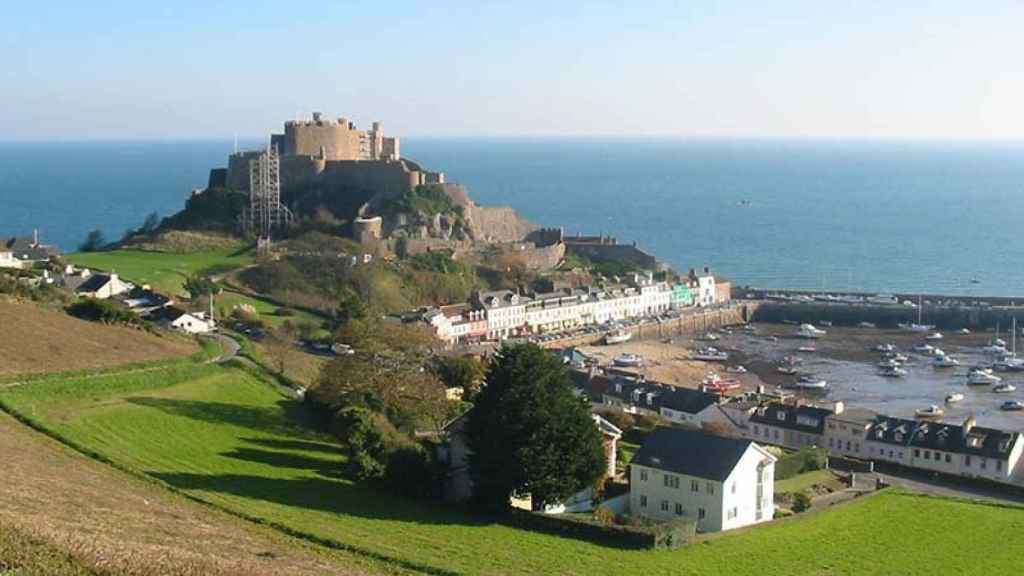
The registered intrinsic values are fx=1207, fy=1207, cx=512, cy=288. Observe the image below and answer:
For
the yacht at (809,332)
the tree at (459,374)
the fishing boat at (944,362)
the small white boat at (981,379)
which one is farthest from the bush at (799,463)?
the yacht at (809,332)

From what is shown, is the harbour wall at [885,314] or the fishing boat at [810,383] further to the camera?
the harbour wall at [885,314]

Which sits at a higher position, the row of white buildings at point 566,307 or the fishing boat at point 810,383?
the row of white buildings at point 566,307

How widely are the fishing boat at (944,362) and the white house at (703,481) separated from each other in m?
32.1

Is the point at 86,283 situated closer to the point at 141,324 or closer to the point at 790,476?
the point at 141,324

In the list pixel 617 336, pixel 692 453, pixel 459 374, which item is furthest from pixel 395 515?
pixel 617 336

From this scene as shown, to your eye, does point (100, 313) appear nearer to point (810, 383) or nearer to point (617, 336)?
point (810, 383)

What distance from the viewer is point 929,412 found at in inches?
1667

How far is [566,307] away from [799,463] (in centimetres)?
3196

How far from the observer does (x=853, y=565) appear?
70.1 feet

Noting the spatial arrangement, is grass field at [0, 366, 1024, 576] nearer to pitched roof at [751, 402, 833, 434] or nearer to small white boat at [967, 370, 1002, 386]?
pitched roof at [751, 402, 833, 434]

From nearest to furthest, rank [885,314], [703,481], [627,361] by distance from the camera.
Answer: [703,481], [627,361], [885,314]

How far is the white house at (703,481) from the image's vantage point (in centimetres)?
2400

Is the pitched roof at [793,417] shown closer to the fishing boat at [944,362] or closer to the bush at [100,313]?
the fishing boat at [944,362]

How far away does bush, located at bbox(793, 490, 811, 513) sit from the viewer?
26.1m
